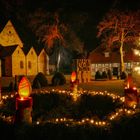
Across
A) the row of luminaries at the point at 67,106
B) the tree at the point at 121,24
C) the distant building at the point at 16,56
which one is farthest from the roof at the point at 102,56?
the row of luminaries at the point at 67,106

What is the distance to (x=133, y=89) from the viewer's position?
12625mm

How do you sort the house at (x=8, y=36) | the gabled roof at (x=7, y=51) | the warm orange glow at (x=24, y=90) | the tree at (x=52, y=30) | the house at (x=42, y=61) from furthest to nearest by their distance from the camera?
1. the house at (x=42, y=61)
2. the tree at (x=52, y=30)
3. the house at (x=8, y=36)
4. the gabled roof at (x=7, y=51)
5. the warm orange glow at (x=24, y=90)

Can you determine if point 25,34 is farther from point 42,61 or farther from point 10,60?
point 10,60

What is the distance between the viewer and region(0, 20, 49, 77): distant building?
149 feet

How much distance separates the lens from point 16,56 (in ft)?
151

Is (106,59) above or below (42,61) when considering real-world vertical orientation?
above

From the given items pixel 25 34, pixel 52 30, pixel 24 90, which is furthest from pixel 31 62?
pixel 24 90

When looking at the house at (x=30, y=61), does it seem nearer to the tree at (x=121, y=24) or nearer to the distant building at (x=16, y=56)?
the distant building at (x=16, y=56)

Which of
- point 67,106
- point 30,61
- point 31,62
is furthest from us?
point 31,62

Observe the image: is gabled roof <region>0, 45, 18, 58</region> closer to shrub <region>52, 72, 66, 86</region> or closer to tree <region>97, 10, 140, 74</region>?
tree <region>97, 10, 140, 74</region>

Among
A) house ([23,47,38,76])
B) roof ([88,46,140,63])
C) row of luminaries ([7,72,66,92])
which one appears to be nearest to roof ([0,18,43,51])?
house ([23,47,38,76])

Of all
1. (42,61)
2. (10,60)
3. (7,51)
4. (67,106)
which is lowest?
(67,106)

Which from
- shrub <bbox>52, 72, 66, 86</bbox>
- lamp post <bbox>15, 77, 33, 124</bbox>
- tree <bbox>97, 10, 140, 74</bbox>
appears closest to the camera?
lamp post <bbox>15, 77, 33, 124</bbox>

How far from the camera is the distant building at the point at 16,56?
149 feet
